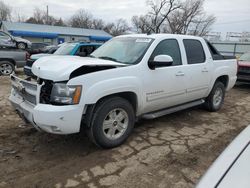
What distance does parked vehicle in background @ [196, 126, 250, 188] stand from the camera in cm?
141

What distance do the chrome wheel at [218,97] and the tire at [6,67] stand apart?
8.76 m

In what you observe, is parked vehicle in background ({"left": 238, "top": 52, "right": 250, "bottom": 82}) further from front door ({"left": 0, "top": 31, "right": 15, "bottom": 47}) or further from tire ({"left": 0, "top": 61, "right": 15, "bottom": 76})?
front door ({"left": 0, "top": 31, "right": 15, "bottom": 47})

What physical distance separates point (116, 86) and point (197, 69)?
2265 millimetres

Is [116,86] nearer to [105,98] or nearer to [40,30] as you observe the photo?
[105,98]

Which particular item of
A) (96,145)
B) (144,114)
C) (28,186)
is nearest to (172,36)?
(144,114)

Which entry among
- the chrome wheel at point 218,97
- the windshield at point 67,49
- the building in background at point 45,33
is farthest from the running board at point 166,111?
the building in background at point 45,33

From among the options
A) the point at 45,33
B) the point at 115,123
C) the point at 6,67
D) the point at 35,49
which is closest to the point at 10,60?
the point at 6,67

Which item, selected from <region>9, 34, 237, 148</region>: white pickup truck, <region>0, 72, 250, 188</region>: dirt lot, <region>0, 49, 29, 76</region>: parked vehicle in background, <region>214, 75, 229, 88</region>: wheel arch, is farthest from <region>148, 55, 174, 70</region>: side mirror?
<region>0, 49, 29, 76</region>: parked vehicle in background

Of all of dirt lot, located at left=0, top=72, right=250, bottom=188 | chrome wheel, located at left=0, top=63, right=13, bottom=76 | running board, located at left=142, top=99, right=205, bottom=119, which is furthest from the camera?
chrome wheel, located at left=0, top=63, right=13, bottom=76

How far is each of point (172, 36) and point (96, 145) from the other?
103 inches

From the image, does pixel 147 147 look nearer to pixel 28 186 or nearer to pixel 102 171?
pixel 102 171

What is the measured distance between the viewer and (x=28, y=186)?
2959 millimetres

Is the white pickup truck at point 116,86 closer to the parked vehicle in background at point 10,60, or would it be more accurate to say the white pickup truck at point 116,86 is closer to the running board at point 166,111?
the running board at point 166,111

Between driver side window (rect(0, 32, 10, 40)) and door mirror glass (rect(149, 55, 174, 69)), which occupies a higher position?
driver side window (rect(0, 32, 10, 40))
